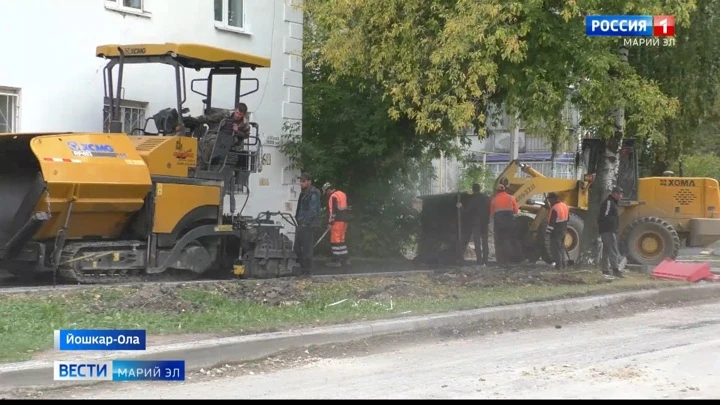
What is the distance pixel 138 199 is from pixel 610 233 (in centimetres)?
878

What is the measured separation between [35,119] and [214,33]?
4.35m

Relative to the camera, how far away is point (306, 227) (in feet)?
51.7

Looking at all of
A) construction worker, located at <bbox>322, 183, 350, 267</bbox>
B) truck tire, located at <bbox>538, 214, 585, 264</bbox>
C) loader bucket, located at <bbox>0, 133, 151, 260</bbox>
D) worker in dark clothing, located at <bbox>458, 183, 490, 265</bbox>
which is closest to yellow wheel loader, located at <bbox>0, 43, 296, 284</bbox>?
loader bucket, located at <bbox>0, 133, 151, 260</bbox>

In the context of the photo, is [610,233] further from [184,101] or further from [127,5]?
[127,5]

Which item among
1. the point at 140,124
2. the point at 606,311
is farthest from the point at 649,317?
the point at 140,124

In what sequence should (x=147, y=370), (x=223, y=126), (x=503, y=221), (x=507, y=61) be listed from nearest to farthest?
(x=147, y=370) < (x=223, y=126) < (x=507, y=61) < (x=503, y=221)

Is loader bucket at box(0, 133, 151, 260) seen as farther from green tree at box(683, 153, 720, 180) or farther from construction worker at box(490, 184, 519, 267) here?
green tree at box(683, 153, 720, 180)

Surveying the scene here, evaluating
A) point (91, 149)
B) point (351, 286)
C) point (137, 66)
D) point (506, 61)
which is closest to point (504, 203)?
point (506, 61)

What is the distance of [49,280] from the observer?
13.5m

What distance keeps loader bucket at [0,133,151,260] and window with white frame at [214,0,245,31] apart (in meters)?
6.71

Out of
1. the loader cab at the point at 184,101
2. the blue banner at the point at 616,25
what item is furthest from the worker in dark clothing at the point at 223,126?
the blue banner at the point at 616,25

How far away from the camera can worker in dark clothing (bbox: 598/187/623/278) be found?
56.6 feet

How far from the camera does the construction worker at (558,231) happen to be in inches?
717

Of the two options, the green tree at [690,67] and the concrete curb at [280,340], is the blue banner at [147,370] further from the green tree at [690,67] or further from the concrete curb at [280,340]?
the green tree at [690,67]
